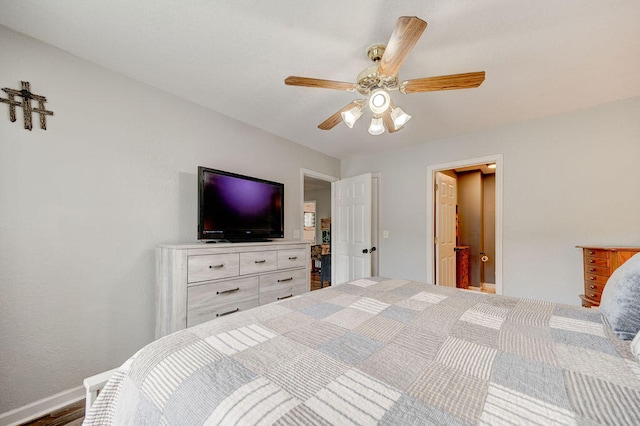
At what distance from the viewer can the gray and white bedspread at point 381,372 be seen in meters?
0.55

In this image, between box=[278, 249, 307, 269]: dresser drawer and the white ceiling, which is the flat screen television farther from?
the white ceiling

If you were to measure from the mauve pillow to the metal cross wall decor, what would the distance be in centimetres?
318

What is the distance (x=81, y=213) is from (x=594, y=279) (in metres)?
4.09

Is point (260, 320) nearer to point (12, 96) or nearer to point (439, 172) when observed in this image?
point (12, 96)

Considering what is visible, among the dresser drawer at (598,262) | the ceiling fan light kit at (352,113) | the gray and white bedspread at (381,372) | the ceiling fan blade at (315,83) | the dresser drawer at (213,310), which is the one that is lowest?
the dresser drawer at (213,310)

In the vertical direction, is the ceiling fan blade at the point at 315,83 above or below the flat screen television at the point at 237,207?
above

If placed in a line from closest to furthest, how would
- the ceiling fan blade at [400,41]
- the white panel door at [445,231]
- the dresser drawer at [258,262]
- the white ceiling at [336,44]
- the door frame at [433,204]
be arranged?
the ceiling fan blade at [400,41]
the white ceiling at [336,44]
the dresser drawer at [258,262]
the door frame at [433,204]
the white panel door at [445,231]

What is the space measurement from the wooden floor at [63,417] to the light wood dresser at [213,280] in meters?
0.56

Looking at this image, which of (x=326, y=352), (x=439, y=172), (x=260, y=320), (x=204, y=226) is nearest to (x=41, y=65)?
(x=204, y=226)

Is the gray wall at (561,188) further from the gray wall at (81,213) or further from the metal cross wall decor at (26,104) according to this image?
the metal cross wall decor at (26,104)

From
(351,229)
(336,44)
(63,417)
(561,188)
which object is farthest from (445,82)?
(63,417)

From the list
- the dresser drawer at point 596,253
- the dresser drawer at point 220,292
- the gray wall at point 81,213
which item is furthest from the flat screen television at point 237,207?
the dresser drawer at point 596,253

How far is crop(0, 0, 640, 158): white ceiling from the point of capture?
1.35 m

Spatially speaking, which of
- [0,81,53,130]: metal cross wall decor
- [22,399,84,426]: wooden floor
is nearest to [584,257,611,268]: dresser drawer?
[22,399,84,426]: wooden floor
